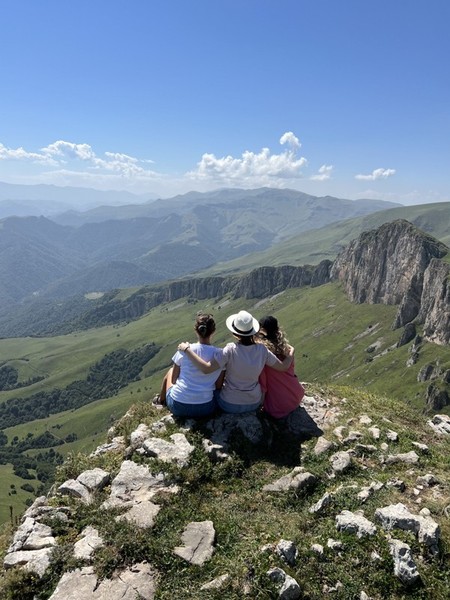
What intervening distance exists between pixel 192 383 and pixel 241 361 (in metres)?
2.31

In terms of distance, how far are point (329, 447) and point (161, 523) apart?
7376mm

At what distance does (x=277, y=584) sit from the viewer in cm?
995

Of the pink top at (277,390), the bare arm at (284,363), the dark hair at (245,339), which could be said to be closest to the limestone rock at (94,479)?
the dark hair at (245,339)

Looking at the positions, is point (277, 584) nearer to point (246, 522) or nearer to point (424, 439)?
point (246, 522)

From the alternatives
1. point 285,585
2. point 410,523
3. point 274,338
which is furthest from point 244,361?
point 285,585

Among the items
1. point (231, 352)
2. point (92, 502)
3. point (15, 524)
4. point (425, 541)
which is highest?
point (231, 352)

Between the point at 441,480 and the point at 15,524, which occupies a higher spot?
the point at 441,480

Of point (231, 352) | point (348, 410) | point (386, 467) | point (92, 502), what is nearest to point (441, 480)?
point (386, 467)

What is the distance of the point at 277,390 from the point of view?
18703 mm

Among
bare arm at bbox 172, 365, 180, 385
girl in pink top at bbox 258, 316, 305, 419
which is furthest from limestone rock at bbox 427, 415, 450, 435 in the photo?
bare arm at bbox 172, 365, 180, 385

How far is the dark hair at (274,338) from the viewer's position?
59.5ft

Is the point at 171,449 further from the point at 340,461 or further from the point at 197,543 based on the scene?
the point at 340,461

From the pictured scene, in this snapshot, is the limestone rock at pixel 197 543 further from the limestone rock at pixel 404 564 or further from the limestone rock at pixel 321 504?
the limestone rock at pixel 404 564

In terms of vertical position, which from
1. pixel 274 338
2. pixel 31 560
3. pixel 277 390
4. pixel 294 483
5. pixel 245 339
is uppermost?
pixel 245 339
